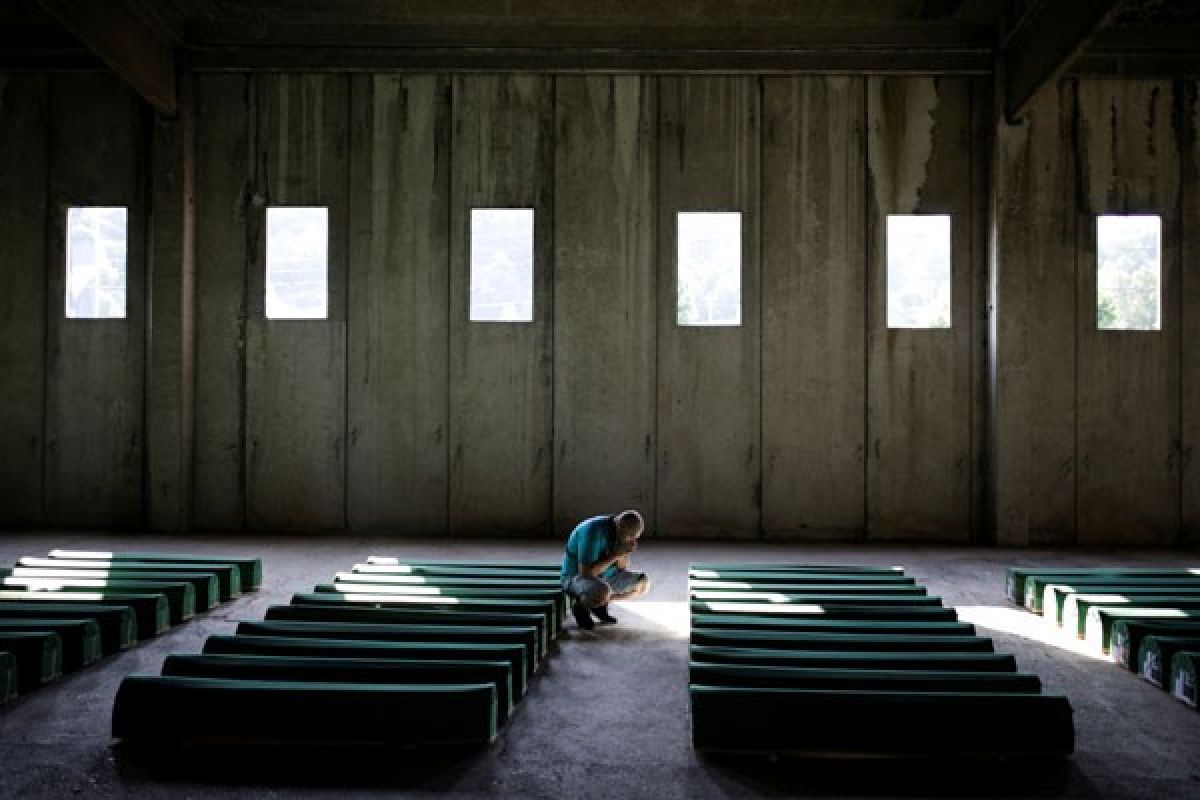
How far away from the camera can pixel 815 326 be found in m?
10.8

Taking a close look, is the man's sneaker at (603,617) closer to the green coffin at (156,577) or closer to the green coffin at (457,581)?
the green coffin at (457,581)

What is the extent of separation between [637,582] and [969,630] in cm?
206

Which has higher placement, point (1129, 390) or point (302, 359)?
point (302, 359)

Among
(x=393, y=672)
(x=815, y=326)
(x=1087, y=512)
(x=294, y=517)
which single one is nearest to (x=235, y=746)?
(x=393, y=672)

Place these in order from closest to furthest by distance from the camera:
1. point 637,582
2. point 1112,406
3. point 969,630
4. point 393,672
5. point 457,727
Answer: point 457,727
point 393,672
point 969,630
point 637,582
point 1112,406

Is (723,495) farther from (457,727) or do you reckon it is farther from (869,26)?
(457,727)

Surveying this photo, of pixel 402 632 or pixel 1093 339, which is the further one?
pixel 1093 339

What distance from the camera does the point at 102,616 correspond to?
5.50 meters

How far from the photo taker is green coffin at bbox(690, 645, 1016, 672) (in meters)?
4.50

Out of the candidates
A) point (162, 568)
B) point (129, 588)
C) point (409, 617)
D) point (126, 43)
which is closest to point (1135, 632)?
point (409, 617)

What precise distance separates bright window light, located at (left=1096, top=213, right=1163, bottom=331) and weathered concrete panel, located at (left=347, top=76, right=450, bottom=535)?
7.33 meters

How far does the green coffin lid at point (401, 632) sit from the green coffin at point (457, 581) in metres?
1.31

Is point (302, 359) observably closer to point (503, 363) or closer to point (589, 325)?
point (503, 363)

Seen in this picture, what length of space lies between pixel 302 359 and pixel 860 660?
8036 millimetres
